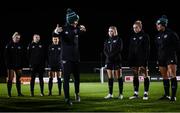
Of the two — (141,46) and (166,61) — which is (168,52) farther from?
(141,46)

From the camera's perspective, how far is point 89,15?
43.0m

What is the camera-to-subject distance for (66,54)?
11.9 meters

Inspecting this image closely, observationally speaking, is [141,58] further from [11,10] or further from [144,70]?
[11,10]

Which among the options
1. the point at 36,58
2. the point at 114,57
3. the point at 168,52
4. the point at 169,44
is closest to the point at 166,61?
the point at 168,52

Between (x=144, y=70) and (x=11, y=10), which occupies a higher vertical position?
(x=11, y=10)

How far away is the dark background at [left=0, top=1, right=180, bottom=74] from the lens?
134 feet

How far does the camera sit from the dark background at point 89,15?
40.9m

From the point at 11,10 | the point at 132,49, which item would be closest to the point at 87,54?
the point at 11,10

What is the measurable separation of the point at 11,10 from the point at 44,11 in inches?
121

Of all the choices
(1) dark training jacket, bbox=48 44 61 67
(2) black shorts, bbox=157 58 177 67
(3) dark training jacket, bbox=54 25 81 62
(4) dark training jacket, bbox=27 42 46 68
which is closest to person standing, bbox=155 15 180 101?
(2) black shorts, bbox=157 58 177 67

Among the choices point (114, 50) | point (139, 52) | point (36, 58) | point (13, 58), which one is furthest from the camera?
point (36, 58)

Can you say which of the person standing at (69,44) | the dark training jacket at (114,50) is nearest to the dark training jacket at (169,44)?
the dark training jacket at (114,50)

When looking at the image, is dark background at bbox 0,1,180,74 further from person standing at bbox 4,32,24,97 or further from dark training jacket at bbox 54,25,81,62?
dark training jacket at bbox 54,25,81,62

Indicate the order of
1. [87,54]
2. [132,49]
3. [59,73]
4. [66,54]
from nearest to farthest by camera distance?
1. [66,54]
2. [132,49]
3. [59,73]
4. [87,54]
